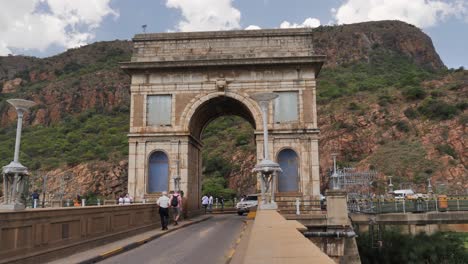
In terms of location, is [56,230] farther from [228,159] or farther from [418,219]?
[228,159]

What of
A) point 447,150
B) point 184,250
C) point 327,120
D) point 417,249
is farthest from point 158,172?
point 327,120

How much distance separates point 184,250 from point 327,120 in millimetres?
57106

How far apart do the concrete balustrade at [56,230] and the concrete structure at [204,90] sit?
943 centimetres

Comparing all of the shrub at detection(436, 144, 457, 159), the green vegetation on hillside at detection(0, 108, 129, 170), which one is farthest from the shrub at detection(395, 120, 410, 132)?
the green vegetation on hillside at detection(0, 108, 129, 170)

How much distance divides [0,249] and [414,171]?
170 feet

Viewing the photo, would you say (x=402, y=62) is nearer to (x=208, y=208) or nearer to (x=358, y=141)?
(x=358, y=141)

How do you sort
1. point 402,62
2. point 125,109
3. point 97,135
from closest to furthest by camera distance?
point 97,135 → point 125,109 → point 402,62

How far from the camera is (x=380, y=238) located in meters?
28.3

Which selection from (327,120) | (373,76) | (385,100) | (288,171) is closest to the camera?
(288,171)

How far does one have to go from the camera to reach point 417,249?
87.7 feet

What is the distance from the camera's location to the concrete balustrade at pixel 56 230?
896 centimetres

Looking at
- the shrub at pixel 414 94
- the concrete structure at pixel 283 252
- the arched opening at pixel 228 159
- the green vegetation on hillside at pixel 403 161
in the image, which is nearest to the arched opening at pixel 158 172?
the arched opening at pixel 228 159

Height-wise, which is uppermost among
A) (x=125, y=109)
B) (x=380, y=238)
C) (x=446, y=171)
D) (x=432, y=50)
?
(x=432, y=50)

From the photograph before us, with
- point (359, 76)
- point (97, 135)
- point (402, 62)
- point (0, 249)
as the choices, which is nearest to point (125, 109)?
point (97, 135)
